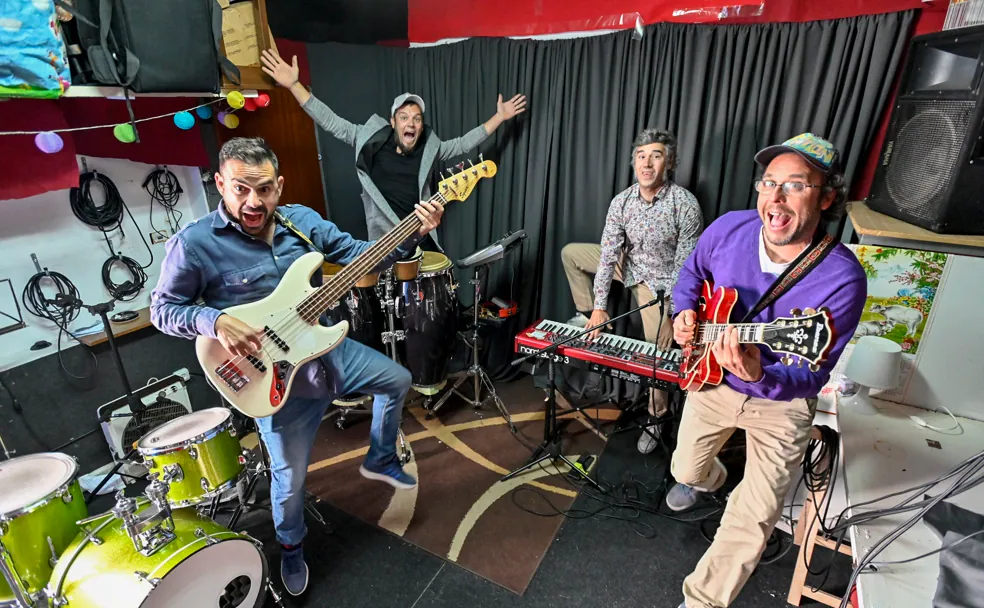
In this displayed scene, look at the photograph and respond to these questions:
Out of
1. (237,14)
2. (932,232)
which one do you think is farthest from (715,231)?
(237,14)

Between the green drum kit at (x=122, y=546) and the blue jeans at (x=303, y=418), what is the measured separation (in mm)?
211

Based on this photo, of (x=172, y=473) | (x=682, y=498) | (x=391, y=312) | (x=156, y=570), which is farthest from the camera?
(x=391, y=312)

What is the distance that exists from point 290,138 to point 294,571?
2871mm

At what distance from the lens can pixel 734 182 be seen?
2707 mm

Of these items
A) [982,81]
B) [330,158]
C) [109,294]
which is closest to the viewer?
[982,81]

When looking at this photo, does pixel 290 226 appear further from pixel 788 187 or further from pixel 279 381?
pixel 788 187

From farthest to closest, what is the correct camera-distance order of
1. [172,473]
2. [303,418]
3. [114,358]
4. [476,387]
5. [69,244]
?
1. [476,387]
2. [69,244]
3. [114,358]
4. [303,418]
5. [172,473]

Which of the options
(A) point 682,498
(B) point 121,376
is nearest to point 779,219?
(A) point 682,498

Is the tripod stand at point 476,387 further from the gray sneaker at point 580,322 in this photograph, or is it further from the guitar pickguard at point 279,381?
the guitar pickguard at point 279,381

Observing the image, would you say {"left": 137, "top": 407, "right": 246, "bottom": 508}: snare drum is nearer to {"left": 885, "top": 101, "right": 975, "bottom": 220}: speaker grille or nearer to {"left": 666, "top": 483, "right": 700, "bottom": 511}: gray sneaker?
{"left": 666, "top": 483, "right": 700, "bottom": 511}: gray sneaker

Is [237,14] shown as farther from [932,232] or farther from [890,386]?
[890,386]

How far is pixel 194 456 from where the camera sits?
192 centimetres

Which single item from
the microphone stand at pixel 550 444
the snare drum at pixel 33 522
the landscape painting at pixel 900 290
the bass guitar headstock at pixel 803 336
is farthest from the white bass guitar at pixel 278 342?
the landscape painting at pixel 900 290

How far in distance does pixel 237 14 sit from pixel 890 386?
12.4ft
